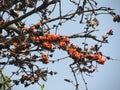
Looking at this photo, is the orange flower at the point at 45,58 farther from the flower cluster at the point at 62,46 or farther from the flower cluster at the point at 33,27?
the flower cluster at the point at 33,27

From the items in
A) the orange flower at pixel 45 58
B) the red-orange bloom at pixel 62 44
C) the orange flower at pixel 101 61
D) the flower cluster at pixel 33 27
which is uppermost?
the flower cluster at pixel 33 27

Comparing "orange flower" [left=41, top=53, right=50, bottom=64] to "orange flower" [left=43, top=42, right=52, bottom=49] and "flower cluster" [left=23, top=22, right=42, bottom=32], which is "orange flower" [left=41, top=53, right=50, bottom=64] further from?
"flower cluster" [left=23, top=22, right=42, bottom=32]

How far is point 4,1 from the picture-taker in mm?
5820

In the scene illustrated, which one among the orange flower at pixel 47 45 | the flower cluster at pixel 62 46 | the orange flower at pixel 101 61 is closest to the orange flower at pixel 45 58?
the flower cluster at pixel 62 46

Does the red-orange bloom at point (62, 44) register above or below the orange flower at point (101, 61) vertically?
above

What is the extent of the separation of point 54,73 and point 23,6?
1.70 meters

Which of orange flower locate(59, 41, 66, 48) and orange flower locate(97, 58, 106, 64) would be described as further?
orange flower locate(97, 58, 106, 64)

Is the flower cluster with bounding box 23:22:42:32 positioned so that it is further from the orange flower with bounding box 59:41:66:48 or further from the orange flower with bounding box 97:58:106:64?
the orange flower with bounding box 97:58:106:64

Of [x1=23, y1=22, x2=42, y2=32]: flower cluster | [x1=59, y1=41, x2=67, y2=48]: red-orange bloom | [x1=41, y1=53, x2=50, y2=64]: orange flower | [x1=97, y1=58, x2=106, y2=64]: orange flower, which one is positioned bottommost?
[x1=97, y1=58, x2=106, y2=64]: orange flower

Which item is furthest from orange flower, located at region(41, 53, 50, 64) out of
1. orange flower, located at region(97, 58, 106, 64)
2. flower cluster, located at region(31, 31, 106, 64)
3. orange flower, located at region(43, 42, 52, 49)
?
orange flower, located at region(97, 58, 106, 64)

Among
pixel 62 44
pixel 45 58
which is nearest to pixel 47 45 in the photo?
pixel 62 44

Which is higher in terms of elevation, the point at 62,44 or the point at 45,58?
the point at 62,44

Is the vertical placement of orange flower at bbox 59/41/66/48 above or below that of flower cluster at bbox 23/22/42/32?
below

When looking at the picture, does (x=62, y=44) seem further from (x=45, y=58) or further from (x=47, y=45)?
(x=45, y=58)
